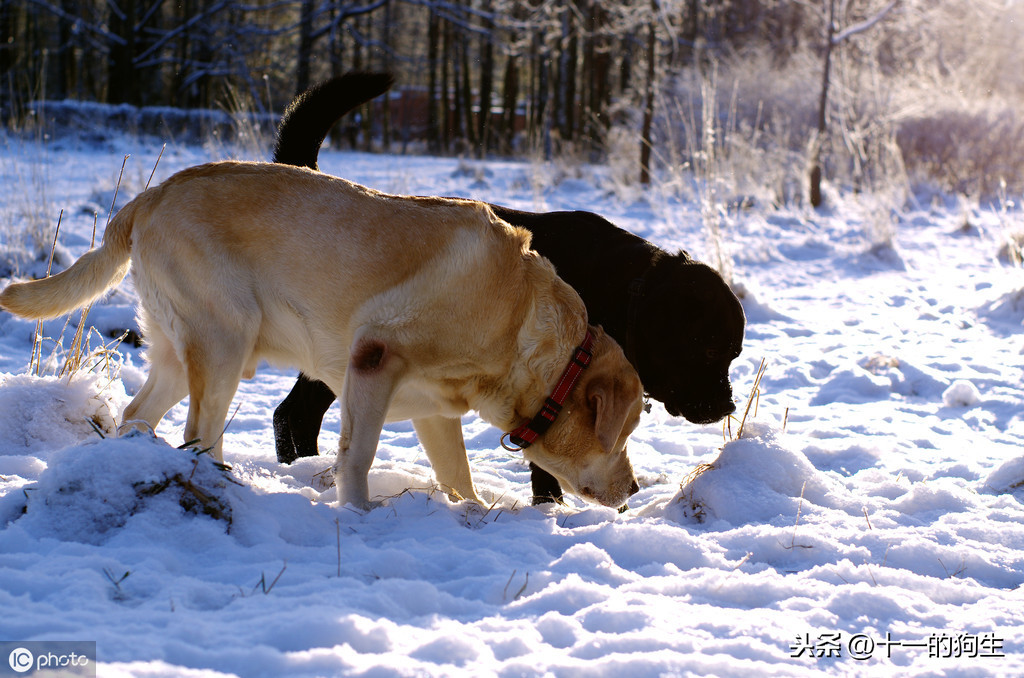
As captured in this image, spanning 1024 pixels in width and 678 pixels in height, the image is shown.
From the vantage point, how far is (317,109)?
409cm

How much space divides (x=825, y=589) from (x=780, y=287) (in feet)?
22.3

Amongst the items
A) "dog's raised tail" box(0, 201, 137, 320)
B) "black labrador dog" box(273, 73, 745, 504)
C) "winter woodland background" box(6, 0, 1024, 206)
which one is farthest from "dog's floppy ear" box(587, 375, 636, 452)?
"winter woodland background" box(6, 0, 1024, 206)

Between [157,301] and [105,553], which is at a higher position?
[157,301]

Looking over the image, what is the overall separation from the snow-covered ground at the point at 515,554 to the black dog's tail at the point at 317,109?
1.42m

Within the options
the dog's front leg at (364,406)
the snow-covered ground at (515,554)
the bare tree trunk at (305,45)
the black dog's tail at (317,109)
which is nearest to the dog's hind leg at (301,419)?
the snow-covered ground at (515,554)

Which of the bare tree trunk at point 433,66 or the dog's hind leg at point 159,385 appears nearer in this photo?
the dog's hind leg at point 159,385

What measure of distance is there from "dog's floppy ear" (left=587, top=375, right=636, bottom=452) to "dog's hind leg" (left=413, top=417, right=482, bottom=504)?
0.67m

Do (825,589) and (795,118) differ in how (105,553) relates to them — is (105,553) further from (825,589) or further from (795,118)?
(795,118)

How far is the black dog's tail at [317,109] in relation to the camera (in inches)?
159

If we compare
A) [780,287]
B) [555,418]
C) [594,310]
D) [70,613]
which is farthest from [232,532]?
[780,287]

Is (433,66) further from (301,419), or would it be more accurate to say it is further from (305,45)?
(301,419)

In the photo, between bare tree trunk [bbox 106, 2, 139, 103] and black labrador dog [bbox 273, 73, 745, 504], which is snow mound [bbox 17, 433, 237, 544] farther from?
bare tree trunk [bbox 106, 2, 139, 103]

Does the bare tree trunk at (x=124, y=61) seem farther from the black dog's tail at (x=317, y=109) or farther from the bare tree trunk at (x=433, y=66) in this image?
the black dog's tail at (x=317, y=109)

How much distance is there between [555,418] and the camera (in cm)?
318
